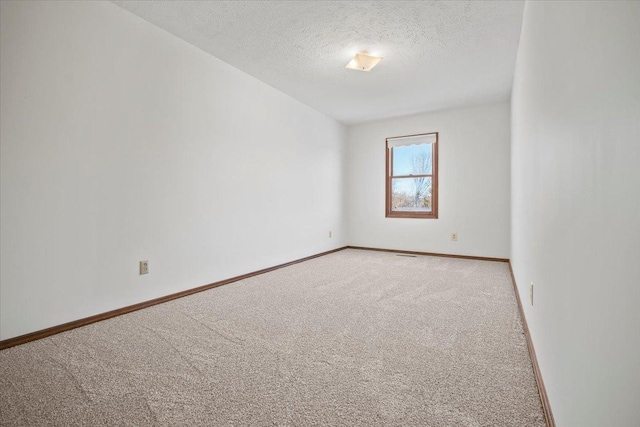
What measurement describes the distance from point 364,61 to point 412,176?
2.81 m

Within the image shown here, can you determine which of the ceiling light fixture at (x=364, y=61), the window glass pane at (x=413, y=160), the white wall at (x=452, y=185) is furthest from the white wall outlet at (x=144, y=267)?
the window glass pane at (x=413, y=160)

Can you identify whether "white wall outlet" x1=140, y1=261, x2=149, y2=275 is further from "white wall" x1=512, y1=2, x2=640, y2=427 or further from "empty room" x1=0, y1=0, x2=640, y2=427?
"white wall" x1=512, y1=2, x2=640, y2=427

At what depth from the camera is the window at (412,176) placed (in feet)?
17.7

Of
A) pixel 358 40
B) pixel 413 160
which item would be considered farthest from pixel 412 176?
pixel 358 40

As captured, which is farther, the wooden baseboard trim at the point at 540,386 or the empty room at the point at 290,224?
the wooden baseboard trim at the point at 540,386

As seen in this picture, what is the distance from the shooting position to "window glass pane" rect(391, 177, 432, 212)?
217 inches

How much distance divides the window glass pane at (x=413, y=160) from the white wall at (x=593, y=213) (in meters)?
4.18

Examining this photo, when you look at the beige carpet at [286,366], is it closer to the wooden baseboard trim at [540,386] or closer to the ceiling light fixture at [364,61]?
the wooden baseboard trim at [540,386]

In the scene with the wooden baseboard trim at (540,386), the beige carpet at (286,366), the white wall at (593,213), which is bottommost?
the beige carpet at (286,366)

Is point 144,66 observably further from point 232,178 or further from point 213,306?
point 213,306

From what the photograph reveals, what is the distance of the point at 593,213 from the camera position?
770 mm

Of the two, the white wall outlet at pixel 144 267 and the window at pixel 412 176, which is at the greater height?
the window at pixel 412 176

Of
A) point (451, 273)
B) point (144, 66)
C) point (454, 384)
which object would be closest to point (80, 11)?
point (144, 66)

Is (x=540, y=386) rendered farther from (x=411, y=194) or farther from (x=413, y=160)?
(x=413, y=160)
